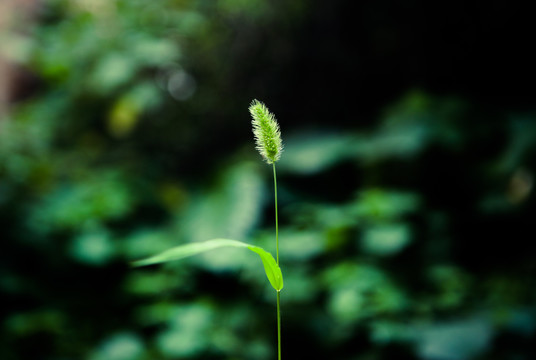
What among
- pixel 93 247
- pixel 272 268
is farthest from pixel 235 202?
pixel 272 268

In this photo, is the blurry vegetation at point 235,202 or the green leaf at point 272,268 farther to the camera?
the blurry vegetation at point 235,202

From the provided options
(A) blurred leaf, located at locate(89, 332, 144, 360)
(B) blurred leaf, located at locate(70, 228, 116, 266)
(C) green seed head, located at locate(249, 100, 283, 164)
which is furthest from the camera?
(B) blurred leaf, located at locate(70, 228, 116, 266)

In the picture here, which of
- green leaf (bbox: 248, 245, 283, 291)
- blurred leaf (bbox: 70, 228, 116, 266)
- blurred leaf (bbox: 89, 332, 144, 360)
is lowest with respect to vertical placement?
green leaf (bbox: 248, 245, 283, 291)

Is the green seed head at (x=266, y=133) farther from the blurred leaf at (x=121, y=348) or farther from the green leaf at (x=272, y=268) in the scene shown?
the blurred leaf at (x=121, y=348)

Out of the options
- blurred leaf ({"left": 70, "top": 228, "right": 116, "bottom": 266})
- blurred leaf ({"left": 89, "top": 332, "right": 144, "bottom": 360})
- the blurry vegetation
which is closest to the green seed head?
the blurry vegetation

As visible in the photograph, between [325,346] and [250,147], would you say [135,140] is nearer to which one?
[250,147]

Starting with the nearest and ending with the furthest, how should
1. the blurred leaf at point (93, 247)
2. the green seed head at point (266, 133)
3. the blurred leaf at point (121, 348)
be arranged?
1. the green seed head at point (266, 133)
2. the blurred leaf at point (121, 348)
3. the blurred leaf at point (93, 247)

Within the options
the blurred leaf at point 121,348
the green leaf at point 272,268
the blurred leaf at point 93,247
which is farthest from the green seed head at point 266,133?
the blurred leaf at point 93,247

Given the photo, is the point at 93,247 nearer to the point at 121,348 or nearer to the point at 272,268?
the point at 121,348

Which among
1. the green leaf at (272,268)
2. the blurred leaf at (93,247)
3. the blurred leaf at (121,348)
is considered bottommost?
the green leaf at (272,268)

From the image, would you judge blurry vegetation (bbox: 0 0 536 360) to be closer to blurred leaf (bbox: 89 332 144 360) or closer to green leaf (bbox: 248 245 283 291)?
blurred leaf (bbox: 89 332 144 360)
